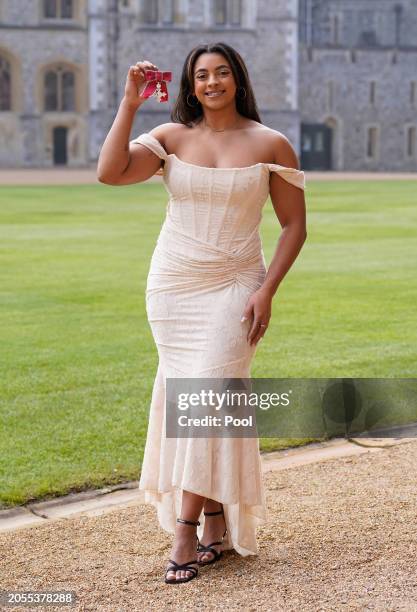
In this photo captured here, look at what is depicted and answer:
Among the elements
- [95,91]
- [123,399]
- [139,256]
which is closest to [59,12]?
[95,91]

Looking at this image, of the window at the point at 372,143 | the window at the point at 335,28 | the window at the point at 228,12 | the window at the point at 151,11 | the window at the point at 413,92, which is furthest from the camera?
the window at the point at 335,28

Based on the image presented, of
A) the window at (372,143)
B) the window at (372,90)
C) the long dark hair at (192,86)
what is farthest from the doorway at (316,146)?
the long dark hair at (192,86)

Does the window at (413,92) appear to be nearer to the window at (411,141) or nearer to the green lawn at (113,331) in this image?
the window at (411,141)

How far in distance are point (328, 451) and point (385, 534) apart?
4.40 ft

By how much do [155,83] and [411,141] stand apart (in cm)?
4955

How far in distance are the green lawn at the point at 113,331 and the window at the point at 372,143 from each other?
33.1 m

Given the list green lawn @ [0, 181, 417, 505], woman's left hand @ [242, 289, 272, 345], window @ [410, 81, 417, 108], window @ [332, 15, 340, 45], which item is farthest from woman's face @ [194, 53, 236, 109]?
window @ [332, 15, 340, 45]

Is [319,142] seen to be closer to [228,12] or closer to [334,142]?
[334,142]

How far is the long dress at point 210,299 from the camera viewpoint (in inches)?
148

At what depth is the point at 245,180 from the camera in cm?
377

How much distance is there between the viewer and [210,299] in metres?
3.81

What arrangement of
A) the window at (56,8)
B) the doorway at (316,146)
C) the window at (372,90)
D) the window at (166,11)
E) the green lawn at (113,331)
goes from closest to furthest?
the green lawn at (113,331), the window at (56,8), the window at (166,11), the doorway at (316,146), the window at (372,90)

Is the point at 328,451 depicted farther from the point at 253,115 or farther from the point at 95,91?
the point at 95,91

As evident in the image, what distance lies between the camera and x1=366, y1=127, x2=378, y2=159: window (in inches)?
2014
